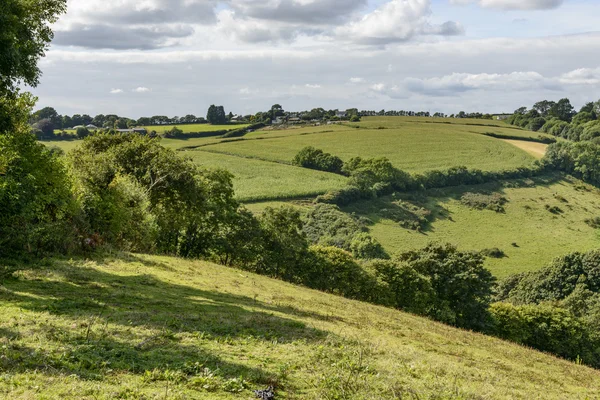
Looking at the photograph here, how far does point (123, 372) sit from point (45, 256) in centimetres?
1553

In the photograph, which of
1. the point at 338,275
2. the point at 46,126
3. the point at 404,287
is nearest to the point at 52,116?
the point at 46,126

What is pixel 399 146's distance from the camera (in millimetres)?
163625

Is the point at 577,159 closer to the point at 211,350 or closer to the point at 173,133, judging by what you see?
the point at 173,133

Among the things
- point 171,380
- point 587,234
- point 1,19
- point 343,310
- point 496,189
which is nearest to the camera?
point 171,380

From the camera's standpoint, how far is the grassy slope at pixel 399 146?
14638 centimetres

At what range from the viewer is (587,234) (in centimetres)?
10575

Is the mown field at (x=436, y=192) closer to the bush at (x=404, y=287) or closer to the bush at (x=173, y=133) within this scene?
the bush at (x=173, y=133)

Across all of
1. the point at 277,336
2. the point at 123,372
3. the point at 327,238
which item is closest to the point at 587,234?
the point at 327,238

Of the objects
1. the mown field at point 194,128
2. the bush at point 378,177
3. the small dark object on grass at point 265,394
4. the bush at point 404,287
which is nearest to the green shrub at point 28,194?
the small dark object on grass at point 265,394

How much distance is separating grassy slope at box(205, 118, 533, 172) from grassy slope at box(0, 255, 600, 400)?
385 ft

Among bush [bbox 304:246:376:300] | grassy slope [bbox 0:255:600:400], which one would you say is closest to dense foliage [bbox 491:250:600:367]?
bush [bbox 304:246:376:300]

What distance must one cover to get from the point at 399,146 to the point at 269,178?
2460 inches

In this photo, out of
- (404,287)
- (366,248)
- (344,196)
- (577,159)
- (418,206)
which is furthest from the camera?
(577,159)

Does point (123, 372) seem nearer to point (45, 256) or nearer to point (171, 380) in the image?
point (171, 380)
